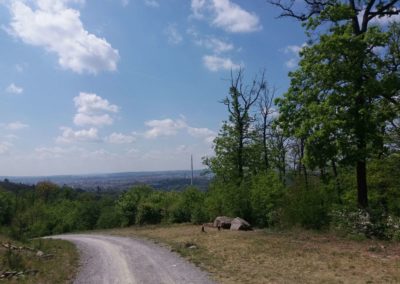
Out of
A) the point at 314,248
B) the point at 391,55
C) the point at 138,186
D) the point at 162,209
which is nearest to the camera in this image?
the point at 314,248

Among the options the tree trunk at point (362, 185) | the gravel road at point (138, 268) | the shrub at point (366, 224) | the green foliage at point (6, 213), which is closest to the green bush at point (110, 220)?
the green foliage at point (6, 213)

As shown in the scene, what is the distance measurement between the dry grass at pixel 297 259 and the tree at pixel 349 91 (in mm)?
4221

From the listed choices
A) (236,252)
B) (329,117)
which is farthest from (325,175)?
(236,252)

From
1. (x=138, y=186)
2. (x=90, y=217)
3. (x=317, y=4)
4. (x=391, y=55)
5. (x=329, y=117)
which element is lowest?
(x=90, y=217)

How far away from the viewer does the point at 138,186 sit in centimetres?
5994

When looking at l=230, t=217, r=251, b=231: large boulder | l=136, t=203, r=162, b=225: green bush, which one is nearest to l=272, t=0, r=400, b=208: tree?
l=230, t=217, r=251, b=231: large boulder

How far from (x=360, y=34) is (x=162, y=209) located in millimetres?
31134

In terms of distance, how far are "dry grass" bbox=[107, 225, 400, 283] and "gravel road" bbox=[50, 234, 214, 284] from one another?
0.61m

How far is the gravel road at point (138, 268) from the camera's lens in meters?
12.9

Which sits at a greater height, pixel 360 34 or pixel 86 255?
pixel 360 34

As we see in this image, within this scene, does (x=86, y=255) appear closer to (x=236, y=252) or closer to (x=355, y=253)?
(x=236, y=252)

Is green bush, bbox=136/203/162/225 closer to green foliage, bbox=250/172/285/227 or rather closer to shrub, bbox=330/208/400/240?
green foliage, bbox=250/172/285/227

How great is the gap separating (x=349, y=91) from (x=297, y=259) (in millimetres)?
8981

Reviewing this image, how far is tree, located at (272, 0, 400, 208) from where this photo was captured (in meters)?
19.7
